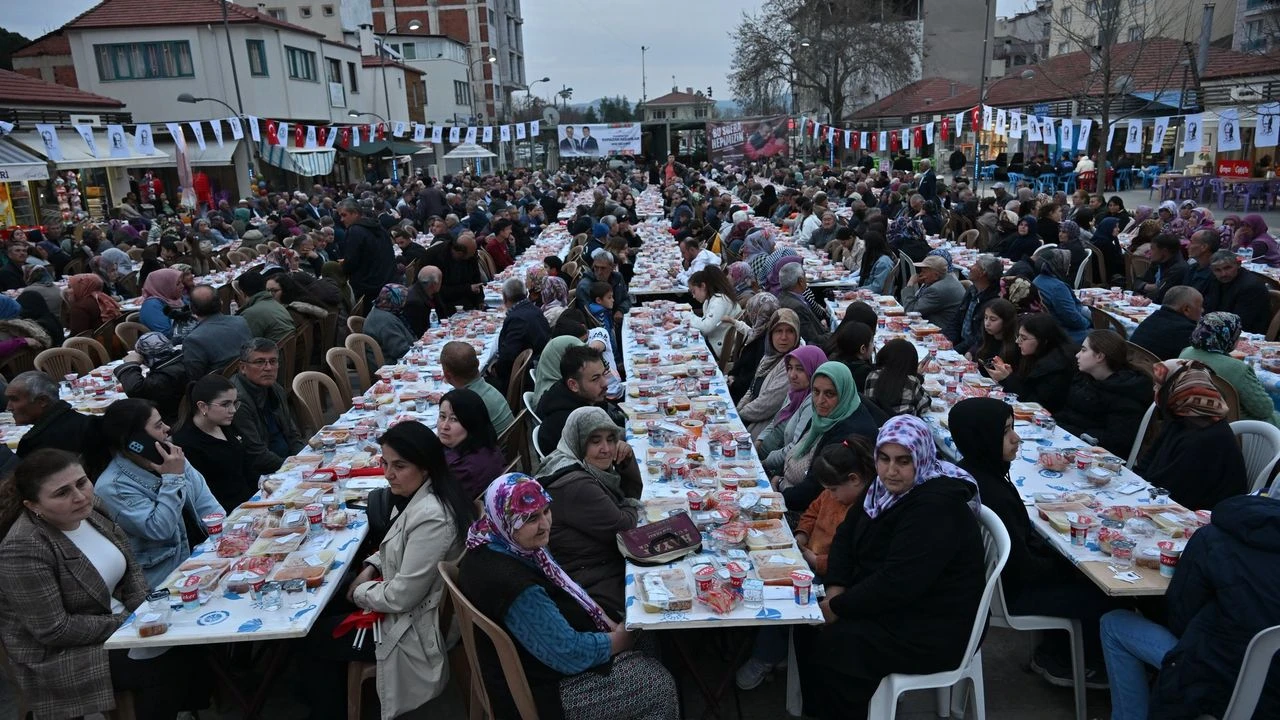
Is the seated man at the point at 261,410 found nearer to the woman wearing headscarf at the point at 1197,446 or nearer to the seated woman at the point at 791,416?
the seated woman at the point at 791,416

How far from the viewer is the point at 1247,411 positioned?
16.5 feet


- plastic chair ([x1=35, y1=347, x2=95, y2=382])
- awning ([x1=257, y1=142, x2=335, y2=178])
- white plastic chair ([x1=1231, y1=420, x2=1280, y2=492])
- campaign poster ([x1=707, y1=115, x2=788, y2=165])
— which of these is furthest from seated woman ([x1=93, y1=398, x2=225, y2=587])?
campaign poster ([x1=707, y1=115, x2=788, y2=165])

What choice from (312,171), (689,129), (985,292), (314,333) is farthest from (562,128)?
(985,292)

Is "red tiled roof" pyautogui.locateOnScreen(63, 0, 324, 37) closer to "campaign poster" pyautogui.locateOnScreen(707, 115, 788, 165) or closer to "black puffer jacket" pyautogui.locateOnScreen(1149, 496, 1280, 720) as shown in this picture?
"campaign poster" pyautogui.locateOnScreen(707, 115, 788, 165)

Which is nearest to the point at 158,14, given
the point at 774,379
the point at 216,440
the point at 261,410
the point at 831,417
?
the point at 261,410

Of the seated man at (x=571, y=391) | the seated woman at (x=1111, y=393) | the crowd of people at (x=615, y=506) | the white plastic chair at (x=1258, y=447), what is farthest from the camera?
the seated woman at (x=1111, y=393)

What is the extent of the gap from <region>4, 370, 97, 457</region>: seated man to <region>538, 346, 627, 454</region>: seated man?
246 centimetres

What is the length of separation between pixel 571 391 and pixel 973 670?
2615 millimetres

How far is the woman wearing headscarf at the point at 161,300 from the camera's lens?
8211 millimetres

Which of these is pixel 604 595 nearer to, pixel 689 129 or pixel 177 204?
pixel 177 204

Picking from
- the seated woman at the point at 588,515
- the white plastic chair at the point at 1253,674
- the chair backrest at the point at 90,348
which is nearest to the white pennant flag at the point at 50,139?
the chair backrest at the point at 90,348

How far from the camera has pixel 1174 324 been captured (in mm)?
6059

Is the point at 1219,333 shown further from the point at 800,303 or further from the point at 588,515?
the point at 588,515

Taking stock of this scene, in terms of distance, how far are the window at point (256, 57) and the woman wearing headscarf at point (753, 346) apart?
28.6m
